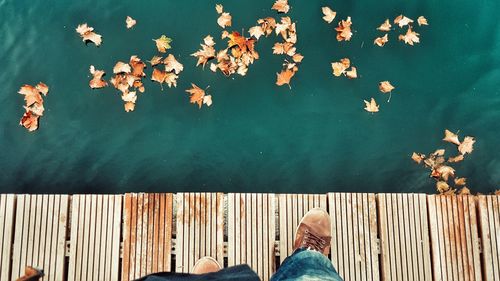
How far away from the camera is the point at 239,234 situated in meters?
3.34

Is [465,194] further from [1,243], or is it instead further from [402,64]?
[1,243]

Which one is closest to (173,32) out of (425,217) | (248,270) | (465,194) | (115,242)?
(115,242)

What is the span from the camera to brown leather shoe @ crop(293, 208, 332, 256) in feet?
10.6

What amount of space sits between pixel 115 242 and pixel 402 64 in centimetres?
272

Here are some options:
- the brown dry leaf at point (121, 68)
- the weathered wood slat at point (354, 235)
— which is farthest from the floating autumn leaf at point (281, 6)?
the weathered wood slat at point (354, 235)

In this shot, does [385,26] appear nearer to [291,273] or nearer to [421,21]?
[421,21]

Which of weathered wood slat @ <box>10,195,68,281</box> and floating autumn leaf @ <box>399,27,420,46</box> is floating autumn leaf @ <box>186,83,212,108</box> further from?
floating autumn leaf @ <box>399,27,420,46</box>

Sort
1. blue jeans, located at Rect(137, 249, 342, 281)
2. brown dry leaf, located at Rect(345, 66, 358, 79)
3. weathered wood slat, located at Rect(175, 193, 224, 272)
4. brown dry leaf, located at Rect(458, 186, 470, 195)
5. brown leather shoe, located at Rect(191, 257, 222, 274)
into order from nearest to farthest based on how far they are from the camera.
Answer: blue jeans, located at Rect(137, 249, 342, 281) → brown leather shoe, located at Rect(191, 257, 222, 274) → weathered wood slat, located at Rect(175, 193, 224, 272) → brown dry leaf, located at Rect(458, 186, 470, 195) → brown dry leaf, located at Rect(345, 66, 358, 79)

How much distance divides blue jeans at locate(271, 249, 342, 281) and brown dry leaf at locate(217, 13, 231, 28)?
1.96 meters

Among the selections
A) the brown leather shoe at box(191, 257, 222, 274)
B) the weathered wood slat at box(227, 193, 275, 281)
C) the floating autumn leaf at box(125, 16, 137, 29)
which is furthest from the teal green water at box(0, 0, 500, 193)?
the brown leather shoe at box(191, 257, 222, 274)

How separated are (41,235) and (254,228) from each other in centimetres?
155

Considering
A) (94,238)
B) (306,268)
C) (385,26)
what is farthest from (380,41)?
(94,238)

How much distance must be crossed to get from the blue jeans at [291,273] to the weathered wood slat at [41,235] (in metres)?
0.90

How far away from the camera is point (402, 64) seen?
12.6 feet
